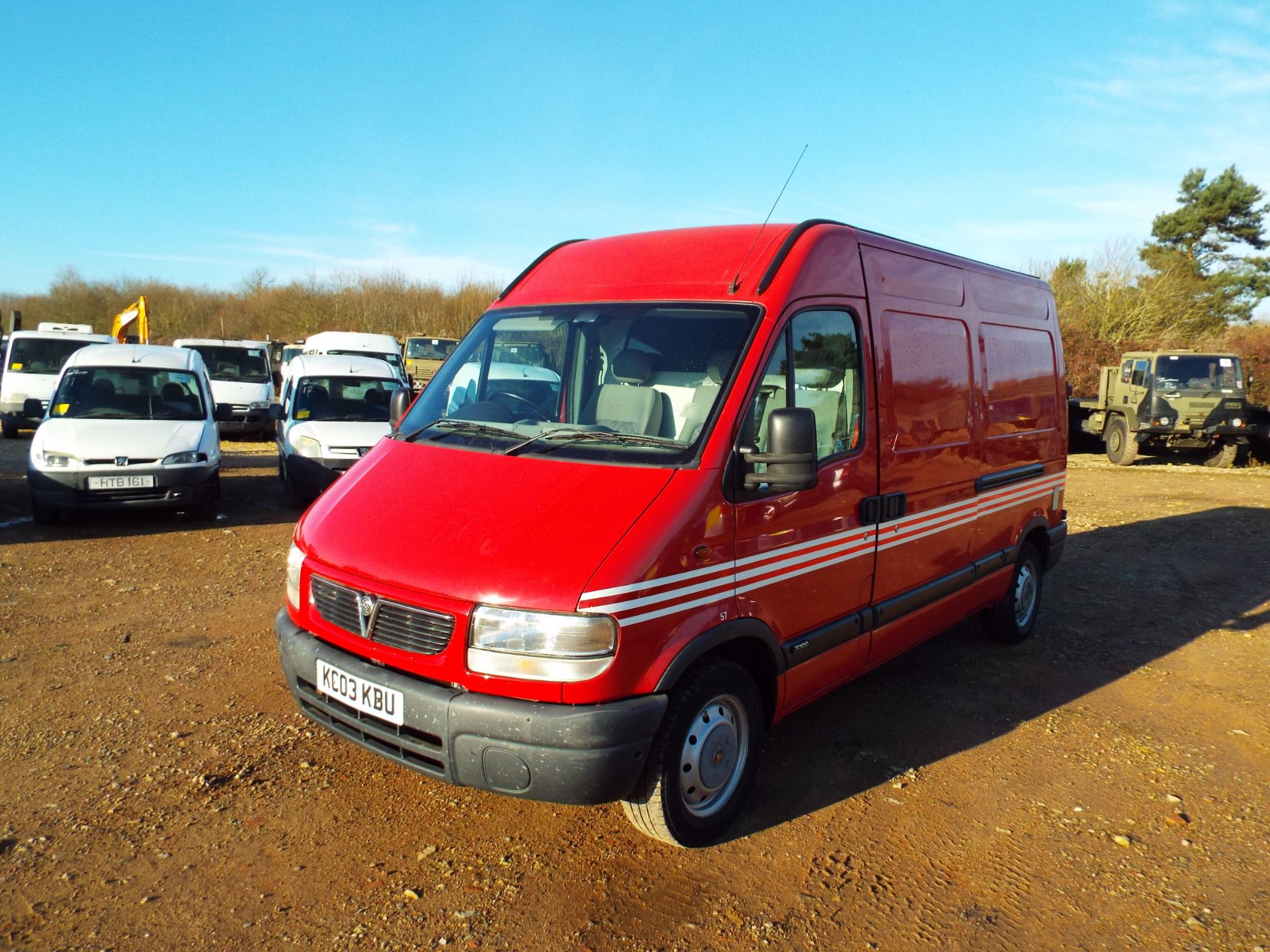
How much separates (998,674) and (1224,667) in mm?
1738

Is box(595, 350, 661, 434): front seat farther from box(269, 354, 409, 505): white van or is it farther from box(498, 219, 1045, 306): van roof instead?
box(269, 354, 409, 505): white van

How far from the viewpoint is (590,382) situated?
393cm

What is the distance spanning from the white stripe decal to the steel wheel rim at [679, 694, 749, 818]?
45 centimetres

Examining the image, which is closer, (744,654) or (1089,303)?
(744,654)

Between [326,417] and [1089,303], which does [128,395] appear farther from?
[1089,303]

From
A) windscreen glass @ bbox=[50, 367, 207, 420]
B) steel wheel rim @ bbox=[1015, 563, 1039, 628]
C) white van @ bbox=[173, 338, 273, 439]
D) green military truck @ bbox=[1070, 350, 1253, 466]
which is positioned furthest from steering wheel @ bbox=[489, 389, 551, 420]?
green military truck @ bbox=[1070, 350, 1253, 466]

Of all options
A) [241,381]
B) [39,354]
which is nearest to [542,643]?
[241,381]

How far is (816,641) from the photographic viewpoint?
3.87m

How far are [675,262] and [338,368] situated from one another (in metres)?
8.84

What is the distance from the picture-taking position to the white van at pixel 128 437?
27.9ft

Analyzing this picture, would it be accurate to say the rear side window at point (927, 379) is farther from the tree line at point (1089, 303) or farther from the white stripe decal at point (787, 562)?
the tree line at point (1089, 303)

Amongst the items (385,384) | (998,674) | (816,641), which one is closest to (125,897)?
(816,641)

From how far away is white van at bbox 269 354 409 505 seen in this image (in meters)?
9.98

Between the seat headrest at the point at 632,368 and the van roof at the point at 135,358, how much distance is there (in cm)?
810
